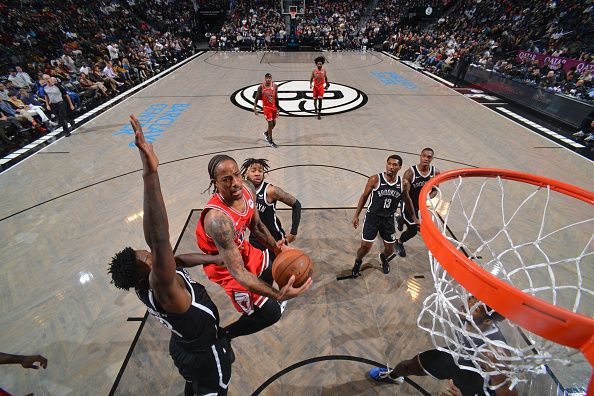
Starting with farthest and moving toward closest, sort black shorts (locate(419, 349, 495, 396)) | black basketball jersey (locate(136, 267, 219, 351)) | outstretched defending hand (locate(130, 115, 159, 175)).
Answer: black shorts (locate(419, 349, 495, 396)) < black basketball jersey (locate(136, 267, 219, 351)) < outstretched defending hand (locate(130, 115, 159, 175))

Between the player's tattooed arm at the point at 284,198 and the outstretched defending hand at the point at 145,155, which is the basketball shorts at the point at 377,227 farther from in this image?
the outstretched defending hand at the point at 145,155

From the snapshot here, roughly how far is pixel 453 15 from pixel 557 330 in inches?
973

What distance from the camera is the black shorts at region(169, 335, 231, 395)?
2.09 metres

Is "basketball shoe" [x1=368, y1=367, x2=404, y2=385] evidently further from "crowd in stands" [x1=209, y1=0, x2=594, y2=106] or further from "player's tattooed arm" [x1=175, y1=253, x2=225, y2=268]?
"crowd in stands" [x1=209, y1=0, x2=594, y2=106]

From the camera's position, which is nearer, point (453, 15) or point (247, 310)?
point (247, 310)

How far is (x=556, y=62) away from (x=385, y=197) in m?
12.8

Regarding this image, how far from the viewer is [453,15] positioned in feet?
67.1

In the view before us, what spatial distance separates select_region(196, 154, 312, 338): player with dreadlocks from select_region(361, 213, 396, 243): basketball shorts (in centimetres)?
117

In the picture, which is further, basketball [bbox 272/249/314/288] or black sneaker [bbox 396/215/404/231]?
black sneaker [bbox 396/215/404/231]

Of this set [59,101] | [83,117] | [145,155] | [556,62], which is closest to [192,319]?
[145,155]

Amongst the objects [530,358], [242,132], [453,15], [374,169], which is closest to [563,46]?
[453,15]

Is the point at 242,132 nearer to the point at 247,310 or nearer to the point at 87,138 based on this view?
the point at 87,138

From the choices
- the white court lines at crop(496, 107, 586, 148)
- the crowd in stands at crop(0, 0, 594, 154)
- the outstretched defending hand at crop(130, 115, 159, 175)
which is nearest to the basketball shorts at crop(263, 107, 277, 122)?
the crowd in stands at crop(0, 0, 594, 154)

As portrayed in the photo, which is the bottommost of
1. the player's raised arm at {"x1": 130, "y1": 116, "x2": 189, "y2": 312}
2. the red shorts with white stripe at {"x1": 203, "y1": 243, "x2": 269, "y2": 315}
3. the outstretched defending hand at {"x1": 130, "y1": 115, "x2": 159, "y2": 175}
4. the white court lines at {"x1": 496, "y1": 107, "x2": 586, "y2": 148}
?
the white court lines at {"x1": 496, "y1": 107, "x2": 586, "y2": 148}
